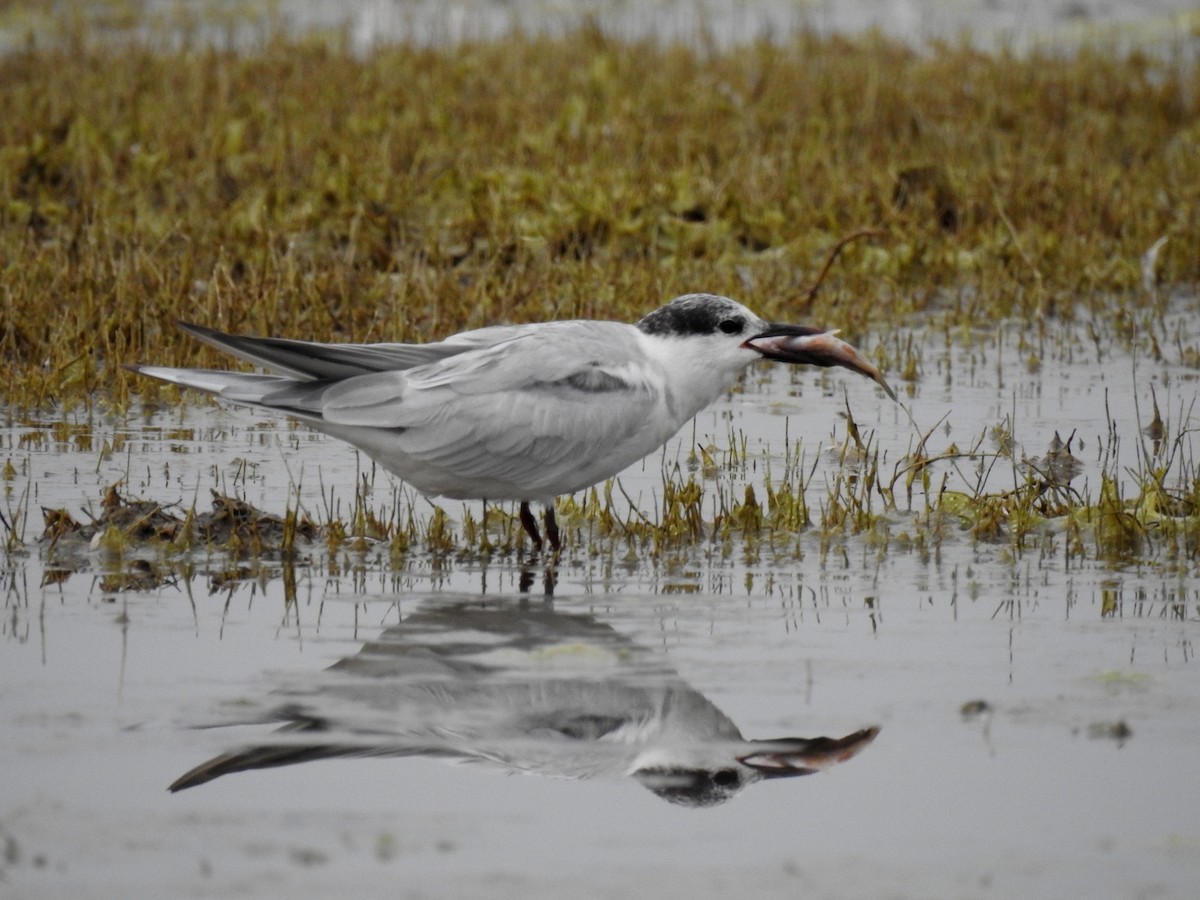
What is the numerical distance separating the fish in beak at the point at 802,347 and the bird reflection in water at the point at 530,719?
167 centimetres

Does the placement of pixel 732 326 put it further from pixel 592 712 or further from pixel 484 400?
pixel 592 712

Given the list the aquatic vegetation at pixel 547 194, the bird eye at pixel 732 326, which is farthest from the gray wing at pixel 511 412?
the aquatic vegetation at pixel 547 194

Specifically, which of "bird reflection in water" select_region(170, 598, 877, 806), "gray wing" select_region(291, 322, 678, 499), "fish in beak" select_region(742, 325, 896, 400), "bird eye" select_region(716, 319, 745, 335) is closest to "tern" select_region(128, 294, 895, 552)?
"gray wing" select_region(291, 322, 678, 499)

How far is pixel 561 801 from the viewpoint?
4035 millimetres

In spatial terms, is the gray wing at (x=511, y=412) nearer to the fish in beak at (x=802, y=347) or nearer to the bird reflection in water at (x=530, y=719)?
the fish in beak at (x=802, y=347)

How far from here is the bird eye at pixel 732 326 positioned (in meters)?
6.37

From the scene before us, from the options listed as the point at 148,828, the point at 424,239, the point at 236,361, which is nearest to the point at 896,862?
the point at 148,828

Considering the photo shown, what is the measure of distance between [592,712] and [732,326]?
7.36 feet

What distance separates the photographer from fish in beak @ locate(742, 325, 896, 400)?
641 centimetres

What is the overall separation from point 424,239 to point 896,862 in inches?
303

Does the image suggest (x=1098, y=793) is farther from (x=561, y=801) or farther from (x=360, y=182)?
(x=360, y=182)

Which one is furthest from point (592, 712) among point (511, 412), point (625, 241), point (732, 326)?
point (625, 241)

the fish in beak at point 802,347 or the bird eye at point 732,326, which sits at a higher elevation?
the bird eye at point 732,326

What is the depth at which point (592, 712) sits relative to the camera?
4.52 meters
